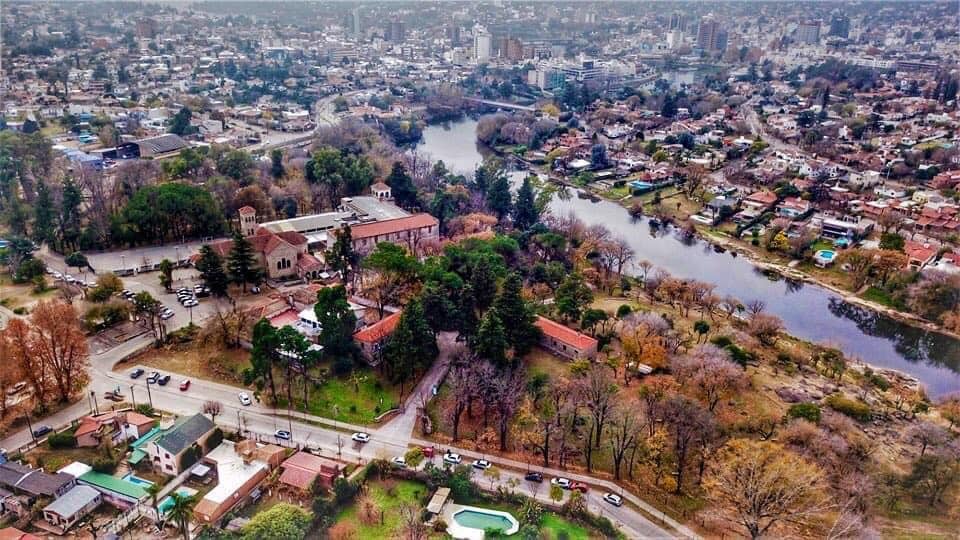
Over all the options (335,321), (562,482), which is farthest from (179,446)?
(562,482)

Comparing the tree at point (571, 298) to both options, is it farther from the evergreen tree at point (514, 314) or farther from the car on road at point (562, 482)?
the car on road at point (562, 482)

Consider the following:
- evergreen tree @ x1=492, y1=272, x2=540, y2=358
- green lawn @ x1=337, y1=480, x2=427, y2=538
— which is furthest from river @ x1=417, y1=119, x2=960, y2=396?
green lawn @ x1=337, y1=480, x2=427, y2=538

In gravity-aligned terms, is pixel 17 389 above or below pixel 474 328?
below

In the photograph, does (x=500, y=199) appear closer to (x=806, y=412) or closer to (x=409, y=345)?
(x=409, y=345)

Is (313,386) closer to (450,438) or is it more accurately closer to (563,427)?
(450,438)

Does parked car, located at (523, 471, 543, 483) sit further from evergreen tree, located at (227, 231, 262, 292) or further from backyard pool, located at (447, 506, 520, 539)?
evergreen tree, located at (227, 231, 262, 292)

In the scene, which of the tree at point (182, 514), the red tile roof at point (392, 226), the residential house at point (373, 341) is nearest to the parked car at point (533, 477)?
the residential house at point (373, 341)
